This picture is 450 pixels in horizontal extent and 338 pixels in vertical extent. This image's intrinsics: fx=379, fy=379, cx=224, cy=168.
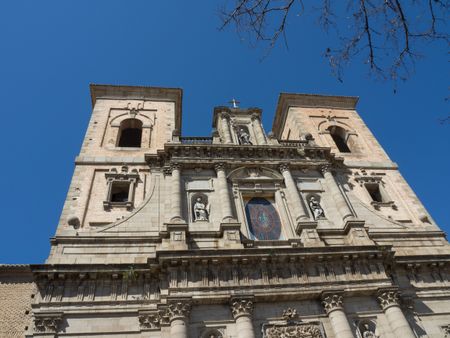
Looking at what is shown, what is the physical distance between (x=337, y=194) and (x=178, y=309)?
8.53m

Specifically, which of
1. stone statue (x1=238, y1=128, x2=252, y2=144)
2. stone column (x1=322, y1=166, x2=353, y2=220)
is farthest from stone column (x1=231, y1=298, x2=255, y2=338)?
stone statue (x1=238, y1=128, x2=252, y2=144)

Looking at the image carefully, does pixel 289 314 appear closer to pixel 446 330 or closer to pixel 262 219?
pixel 262 219

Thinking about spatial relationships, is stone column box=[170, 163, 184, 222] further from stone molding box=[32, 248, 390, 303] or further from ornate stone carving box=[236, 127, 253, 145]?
ornate stone carving box=[236, 127, 253, 145]

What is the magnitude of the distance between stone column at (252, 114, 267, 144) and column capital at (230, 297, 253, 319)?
9.44 metres

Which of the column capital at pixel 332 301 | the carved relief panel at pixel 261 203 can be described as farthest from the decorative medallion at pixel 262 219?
the column capital at pixel 332 301

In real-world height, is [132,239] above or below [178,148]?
below

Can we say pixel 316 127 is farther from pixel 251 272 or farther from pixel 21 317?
pixel 21 317

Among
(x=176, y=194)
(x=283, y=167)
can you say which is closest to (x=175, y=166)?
(x=176, y=194)

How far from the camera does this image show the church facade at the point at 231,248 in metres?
11.1

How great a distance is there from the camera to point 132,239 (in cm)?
1339

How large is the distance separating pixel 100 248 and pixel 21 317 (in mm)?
4045

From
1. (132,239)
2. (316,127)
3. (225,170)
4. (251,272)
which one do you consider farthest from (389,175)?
(132,239)

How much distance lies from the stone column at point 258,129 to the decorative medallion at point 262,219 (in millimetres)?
4174

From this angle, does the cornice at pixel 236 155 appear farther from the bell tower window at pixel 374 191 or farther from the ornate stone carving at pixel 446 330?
the ornate stone carving at pixel 446 330
